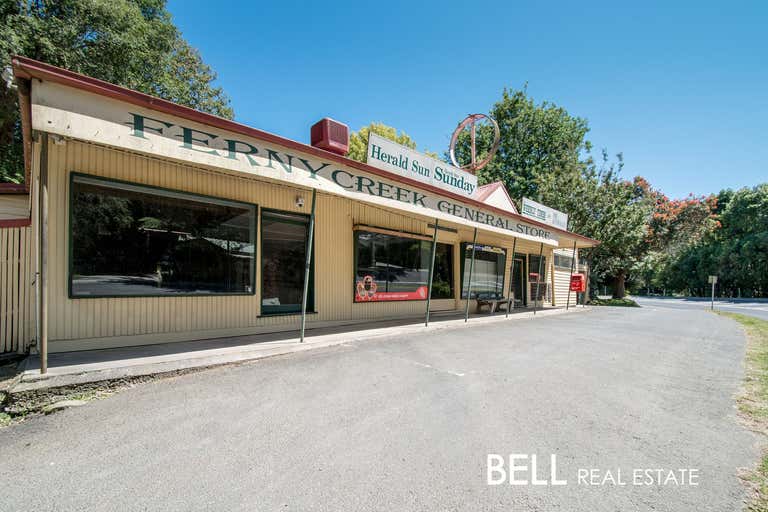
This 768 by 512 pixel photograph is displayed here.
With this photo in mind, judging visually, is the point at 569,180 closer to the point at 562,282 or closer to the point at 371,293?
the point at 562,282

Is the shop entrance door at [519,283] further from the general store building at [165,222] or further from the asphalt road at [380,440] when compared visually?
the asphalt road at [380,440]

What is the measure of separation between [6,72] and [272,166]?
282 cm

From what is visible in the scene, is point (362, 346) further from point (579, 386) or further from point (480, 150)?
point (480, 150)

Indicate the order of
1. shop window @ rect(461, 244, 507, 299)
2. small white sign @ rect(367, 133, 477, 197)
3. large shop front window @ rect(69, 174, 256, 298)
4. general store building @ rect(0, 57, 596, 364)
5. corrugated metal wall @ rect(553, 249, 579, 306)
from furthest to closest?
corrugated metal wall @ rect(553, 249, 579, 306) → shop window @ rect(461, 244, 507, 299) → small white sign @ rect(367, 133, 477, 197) → large shop front window @ rect(69, 174, 256, 298) → general store building @ rect(0, 57, 596, 364)

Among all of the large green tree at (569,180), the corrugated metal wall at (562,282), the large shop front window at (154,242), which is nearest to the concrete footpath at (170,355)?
the large shop front window at (154,242)

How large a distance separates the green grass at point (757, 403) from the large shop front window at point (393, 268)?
261 inches

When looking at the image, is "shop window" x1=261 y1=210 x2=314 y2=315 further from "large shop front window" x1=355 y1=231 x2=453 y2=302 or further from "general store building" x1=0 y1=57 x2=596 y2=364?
"large shop front window" x1=355 y1=231 x2=453 y2=302

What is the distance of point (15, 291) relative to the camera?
→ 4.96m

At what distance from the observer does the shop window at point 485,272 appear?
11.8m

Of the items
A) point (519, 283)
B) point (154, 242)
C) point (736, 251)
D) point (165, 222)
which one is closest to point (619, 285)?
point (519, 283)

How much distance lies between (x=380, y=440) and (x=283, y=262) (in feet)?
16.4

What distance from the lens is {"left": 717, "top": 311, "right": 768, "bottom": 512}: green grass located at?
2264 mm

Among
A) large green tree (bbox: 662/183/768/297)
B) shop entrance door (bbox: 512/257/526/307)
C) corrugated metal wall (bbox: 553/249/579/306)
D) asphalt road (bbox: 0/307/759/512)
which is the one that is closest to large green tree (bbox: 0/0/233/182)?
asphalt road (bbox: 0/307/759/512)

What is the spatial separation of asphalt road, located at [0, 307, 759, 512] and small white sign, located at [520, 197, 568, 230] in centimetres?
894
